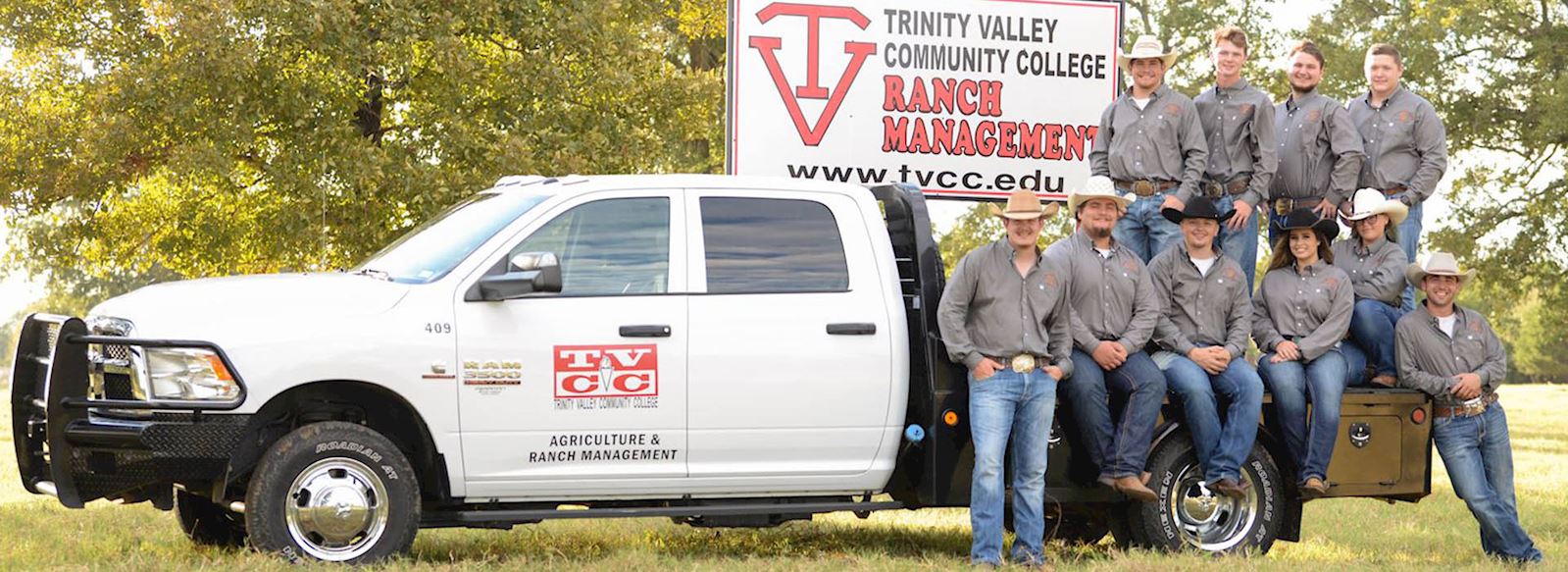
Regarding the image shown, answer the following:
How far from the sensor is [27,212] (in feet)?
64.1

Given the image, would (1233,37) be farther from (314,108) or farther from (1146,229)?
(314,108)

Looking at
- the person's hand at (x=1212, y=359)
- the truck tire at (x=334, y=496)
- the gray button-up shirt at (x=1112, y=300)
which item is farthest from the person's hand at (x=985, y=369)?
the truck tire at (x=334, y=496)

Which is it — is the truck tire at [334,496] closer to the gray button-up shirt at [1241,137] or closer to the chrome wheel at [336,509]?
the chrome wheel at [336,509]

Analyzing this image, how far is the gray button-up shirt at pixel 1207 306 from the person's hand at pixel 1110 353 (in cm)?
40

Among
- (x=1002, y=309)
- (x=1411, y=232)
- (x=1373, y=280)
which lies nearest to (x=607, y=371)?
(x=1002, y=309)

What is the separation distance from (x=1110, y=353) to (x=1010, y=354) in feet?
1.88

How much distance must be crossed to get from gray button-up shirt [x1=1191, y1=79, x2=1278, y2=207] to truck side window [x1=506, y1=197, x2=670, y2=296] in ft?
11.2

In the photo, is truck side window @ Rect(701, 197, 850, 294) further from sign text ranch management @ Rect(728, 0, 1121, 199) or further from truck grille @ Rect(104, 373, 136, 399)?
sign text ranch management @ Rect(728, 0, 1121, 199)

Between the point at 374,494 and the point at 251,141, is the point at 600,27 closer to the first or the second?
the point at 251,141

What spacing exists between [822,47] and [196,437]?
17.7 feet

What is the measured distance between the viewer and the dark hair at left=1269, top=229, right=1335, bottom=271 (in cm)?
915

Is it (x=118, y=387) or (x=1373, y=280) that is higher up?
(x=1373, y=280)

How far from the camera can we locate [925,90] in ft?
39.3

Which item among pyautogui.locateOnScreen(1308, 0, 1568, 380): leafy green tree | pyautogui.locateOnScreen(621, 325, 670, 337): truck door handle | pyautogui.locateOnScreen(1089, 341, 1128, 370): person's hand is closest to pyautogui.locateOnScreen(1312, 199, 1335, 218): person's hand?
pyautogui.locateOnScreen(1089, 341, 1128, 370): person's hand
